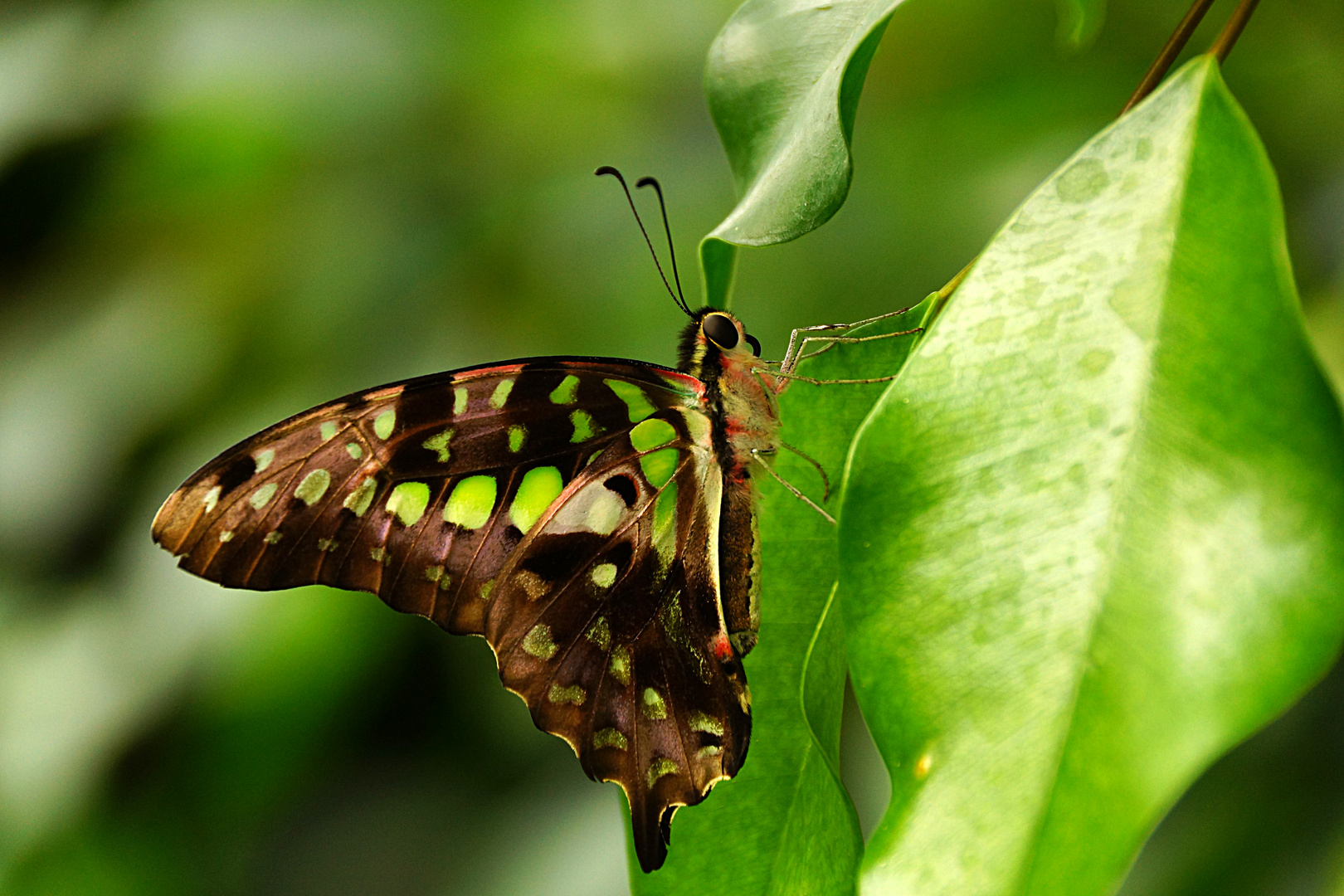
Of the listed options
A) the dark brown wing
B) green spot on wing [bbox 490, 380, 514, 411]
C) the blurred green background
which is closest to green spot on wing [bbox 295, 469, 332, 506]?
the dark brown wing

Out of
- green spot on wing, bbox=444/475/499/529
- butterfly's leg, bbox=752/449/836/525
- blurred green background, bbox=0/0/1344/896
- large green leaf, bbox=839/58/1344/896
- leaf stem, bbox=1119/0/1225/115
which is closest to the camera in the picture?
large green leaf, bbox=839/58/1344/896

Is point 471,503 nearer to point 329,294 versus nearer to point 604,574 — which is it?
point 604,574

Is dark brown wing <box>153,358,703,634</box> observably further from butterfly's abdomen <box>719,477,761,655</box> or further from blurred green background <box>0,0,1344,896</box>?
blurred green background <box>0,0,1344,896</box>

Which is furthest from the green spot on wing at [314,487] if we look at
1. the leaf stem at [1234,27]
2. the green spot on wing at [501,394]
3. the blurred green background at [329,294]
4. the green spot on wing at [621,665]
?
the blurred green background at [329,294]

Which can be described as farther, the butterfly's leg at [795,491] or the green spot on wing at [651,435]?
the green spot on wing at [651,435]

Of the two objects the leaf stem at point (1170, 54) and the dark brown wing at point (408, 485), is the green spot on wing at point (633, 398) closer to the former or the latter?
the dark brown wing at point (408, 485)

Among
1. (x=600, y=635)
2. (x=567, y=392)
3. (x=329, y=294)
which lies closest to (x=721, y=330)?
(x=567, y=392)

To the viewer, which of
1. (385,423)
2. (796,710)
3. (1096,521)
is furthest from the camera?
(385,423)
